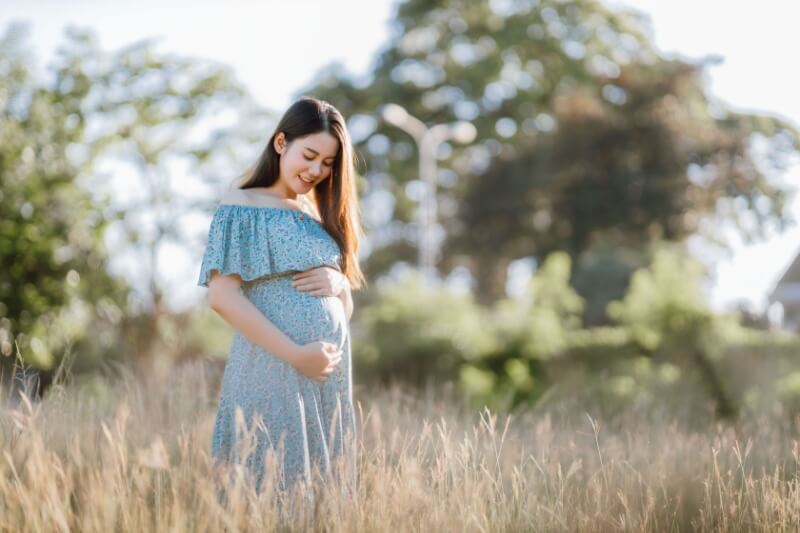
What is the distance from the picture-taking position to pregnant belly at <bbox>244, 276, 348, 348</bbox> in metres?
3.27

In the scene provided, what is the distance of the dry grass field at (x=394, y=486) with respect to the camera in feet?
9.16

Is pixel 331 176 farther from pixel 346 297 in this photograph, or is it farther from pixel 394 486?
pixel 394 486

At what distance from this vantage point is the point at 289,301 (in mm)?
3312

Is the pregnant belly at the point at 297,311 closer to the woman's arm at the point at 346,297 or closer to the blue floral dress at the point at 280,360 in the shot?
the blue floral dress at the point at 280,360

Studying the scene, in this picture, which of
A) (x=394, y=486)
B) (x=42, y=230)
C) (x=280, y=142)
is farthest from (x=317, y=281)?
(x=42, y=230)

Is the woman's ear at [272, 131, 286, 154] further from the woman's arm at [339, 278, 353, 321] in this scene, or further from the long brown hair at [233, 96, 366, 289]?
the woman's arm at [339, 278, 353, 321]

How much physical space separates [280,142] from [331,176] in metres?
0.22

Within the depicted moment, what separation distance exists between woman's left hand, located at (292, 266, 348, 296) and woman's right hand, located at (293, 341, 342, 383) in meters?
0.20

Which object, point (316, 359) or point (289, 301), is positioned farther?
point (289, 301)

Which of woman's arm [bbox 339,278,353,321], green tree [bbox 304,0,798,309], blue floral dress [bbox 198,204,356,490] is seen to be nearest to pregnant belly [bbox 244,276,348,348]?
blue floral dress [bbox 198,204,356,490]

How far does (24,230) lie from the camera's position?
12.6m

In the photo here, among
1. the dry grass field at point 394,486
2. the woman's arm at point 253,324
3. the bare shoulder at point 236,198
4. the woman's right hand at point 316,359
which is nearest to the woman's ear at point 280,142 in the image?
the bare shoulder at point 236,198

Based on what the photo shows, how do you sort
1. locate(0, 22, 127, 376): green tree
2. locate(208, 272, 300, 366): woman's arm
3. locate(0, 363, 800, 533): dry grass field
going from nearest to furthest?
locate(0, 363, 800, 533): dry grass field < locate(208, 272, 300, 366): woman's arm < locate(0, 22, 127, 376): green tree

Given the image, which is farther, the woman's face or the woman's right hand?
the woman's face
